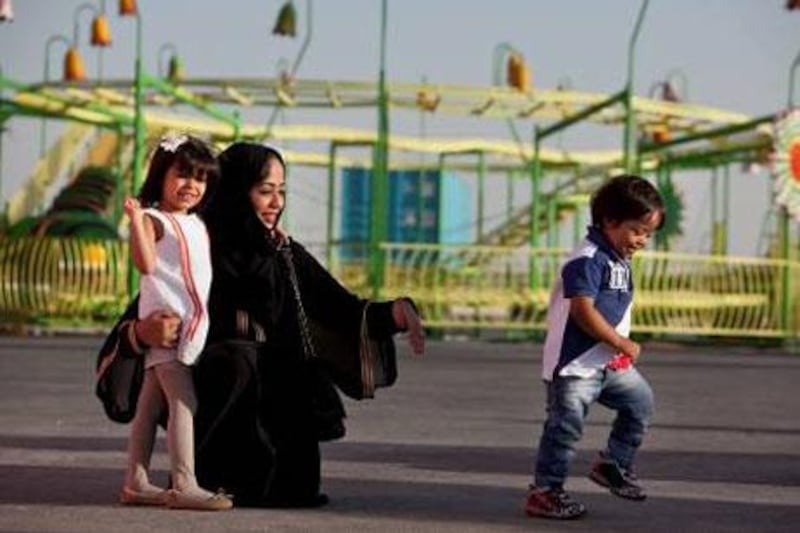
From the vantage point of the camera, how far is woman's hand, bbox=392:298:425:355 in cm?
596

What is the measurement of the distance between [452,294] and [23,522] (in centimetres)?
2160

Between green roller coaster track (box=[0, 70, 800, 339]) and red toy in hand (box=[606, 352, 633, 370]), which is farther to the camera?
green roller coaster track (box=[0, 70, 800, 339])

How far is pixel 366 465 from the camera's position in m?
7.48

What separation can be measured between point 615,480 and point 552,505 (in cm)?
51

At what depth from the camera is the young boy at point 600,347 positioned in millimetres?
5980

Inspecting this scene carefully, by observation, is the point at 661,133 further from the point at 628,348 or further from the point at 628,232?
the point at 628,348

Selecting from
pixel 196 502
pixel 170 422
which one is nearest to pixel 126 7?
pixel 170 422

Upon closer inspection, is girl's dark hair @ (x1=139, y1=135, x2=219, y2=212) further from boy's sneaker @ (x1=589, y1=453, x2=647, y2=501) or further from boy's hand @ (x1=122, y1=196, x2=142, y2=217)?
boy's sneaker @ (x1=589, y1=453, x2=647, y2=501)

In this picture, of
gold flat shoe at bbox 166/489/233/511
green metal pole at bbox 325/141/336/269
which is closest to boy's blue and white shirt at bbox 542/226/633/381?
gold flat shoe at bbox 166/489/233/511

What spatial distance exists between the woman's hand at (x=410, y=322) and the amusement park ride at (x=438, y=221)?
17.8 meters

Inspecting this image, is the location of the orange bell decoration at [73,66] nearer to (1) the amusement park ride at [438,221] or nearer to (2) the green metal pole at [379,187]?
(1) the amusement park ride at [438,221]

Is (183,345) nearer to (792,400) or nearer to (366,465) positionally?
(366,465)

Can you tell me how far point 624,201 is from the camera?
615 cm

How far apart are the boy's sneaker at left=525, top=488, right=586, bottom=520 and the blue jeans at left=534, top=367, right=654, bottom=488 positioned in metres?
0.07
